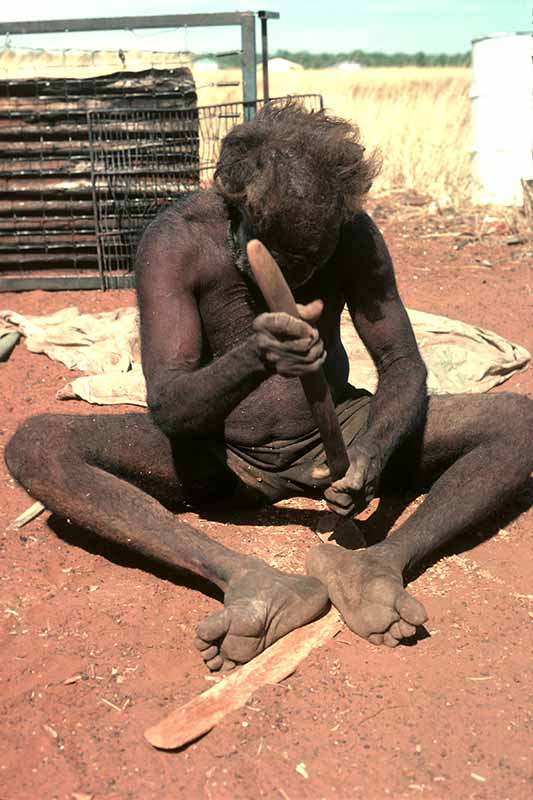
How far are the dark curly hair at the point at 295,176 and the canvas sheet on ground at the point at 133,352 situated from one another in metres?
2.21

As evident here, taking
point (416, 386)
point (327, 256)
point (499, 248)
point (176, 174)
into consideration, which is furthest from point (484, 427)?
point (499, 248)

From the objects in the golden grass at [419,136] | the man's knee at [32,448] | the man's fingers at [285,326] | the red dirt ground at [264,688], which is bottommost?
the golden grass at [419,136]


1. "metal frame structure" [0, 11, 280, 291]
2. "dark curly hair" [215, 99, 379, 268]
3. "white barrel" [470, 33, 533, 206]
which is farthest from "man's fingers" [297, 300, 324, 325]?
"white barrel" [470, 33, 533, 206]

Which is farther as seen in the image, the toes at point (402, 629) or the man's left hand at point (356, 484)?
the man's left hand at point (356, 484)

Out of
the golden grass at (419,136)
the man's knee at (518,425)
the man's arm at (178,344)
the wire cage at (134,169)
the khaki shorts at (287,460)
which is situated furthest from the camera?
the golden grass at (419,136)

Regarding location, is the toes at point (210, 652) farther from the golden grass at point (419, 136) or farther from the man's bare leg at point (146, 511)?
the golden grass at point (419, 136)

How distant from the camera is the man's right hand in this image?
7.76 feet

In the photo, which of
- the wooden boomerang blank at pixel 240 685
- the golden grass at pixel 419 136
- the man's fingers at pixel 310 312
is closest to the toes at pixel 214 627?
the wooden boomerang blank at pixel 240 685

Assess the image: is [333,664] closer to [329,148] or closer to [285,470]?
[285,470]

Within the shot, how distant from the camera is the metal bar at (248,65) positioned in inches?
266

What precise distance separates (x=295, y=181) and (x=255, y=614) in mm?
1181

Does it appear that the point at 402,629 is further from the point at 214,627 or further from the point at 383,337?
the point at 383,337

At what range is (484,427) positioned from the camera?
10.7ft

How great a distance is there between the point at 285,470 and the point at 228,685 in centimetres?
100
